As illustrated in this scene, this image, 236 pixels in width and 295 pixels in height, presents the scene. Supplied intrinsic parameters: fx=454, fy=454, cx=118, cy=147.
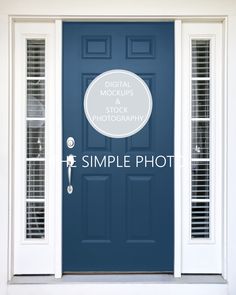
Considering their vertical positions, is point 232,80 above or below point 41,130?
above

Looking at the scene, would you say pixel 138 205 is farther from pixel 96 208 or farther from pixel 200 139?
pixel 200 139

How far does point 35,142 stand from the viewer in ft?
12.2

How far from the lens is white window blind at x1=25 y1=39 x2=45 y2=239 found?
372cm

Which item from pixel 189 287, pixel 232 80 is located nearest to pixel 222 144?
pixel 232 80

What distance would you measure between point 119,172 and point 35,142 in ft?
2.41

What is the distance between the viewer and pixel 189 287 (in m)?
3.56

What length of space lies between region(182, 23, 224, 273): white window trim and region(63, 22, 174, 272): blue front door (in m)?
0.12

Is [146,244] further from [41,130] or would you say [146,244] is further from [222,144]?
[41,130]

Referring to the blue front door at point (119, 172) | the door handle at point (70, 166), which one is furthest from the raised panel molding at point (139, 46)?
the door handle at point (70, 166)

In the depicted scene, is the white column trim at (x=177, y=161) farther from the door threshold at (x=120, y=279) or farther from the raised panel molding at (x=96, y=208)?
the raised panel molding at (x=96, y=208)

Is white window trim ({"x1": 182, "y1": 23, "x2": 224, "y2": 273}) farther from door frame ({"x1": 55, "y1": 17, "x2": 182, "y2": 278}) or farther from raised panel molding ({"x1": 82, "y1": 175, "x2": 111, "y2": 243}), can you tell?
raised panel molding ({"x1": 82, "y1": 175, "x2": 111, "y2": 243})

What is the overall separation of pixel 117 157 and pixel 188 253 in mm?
974

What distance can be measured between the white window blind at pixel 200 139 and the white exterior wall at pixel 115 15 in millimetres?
211

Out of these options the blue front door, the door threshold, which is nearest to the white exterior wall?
the door threshold
